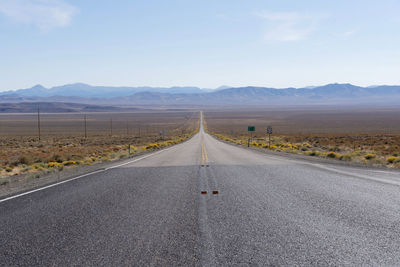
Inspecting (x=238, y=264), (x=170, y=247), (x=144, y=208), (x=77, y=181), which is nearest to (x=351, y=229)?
(x=238, y=264)

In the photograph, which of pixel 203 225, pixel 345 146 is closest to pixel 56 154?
pixel 203 225

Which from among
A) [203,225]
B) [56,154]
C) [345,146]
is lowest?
[345,146]

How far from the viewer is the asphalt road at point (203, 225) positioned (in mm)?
4383

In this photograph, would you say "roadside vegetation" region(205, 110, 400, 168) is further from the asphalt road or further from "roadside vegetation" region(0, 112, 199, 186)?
"roadside vegetation" region(0, 112, 199, 186)

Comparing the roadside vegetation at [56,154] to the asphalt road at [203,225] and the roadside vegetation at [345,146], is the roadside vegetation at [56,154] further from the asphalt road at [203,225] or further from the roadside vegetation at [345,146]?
the roadside vegetation at [345,146]

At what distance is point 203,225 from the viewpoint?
5.66m

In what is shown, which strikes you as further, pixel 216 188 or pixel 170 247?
pixel 216 188

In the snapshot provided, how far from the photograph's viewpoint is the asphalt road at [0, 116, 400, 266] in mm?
4383

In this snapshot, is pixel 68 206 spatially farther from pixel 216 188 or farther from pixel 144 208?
pixel 216 188

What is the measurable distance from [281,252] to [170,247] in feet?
5.01

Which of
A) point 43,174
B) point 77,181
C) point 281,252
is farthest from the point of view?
point 43,174

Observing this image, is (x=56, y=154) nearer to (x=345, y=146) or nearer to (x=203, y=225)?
(x=203, y=225)

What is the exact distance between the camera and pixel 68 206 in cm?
714

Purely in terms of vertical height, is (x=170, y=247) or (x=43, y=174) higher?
(x=170, y=247)
